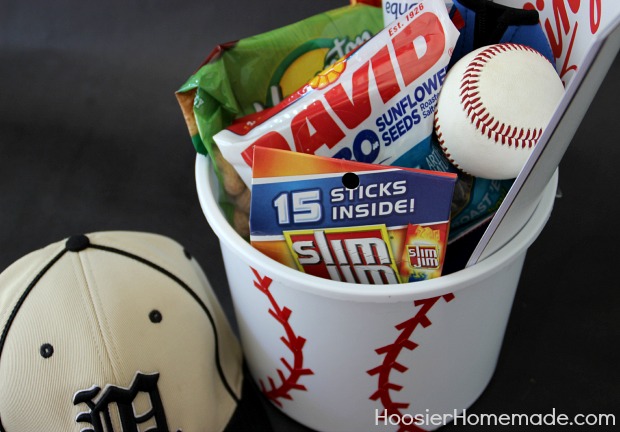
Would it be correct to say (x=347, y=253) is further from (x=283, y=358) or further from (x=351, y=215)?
(x=283, y=358)

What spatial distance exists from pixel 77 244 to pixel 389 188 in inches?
12.5

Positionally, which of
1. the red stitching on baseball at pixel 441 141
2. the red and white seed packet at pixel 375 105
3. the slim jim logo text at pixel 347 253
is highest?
the red and white seed packet at pixel 375 105

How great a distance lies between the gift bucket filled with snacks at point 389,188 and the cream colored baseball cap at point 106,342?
0.22 ft

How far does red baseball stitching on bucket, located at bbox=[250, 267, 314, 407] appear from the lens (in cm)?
64

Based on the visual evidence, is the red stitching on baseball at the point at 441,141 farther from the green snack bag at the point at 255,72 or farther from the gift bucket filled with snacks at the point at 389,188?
the green snack bag at the point at 255,72

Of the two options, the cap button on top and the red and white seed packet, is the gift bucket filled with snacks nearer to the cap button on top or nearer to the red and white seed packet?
the red and white seed packet

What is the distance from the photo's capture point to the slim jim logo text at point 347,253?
0.60 metres

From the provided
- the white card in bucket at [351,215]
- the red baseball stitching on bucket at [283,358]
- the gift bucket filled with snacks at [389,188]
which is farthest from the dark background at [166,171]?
the white card in bucket at [351,215]

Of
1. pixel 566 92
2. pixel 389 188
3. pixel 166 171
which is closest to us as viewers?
pixel 566 92

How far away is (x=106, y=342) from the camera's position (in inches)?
25.5

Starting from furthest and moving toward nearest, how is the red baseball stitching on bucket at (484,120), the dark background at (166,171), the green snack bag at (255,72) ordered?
the dark background at (166,171) < the green snack bag at (255,72) < the red baseball stitching on bucket at (484,120)

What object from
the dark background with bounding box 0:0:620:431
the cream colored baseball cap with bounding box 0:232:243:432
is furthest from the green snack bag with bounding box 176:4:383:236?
the dark background with bounding box 0:0:620:431

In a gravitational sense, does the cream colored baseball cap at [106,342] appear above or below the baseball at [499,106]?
below

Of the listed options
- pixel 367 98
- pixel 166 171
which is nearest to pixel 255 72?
pixel 367 98
